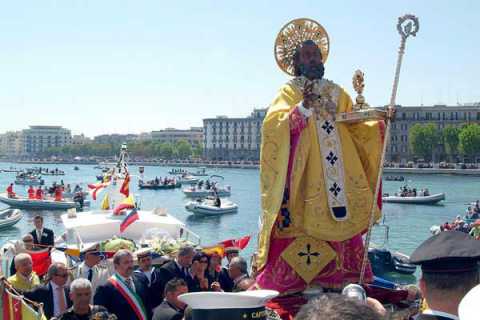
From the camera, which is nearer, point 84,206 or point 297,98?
point 297,98

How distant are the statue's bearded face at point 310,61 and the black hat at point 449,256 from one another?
5.54m

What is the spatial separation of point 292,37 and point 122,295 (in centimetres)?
422

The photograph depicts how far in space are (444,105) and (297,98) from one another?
124 m

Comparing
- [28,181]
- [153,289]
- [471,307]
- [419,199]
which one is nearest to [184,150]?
[28,181]

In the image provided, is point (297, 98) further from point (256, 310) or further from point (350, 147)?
point (256, 310)

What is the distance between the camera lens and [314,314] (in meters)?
2.01

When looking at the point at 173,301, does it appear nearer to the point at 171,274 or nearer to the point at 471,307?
the point at 171,274

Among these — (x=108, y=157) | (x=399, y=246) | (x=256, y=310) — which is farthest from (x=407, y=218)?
(x=108, y=157)

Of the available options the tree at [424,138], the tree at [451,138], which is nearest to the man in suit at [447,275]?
the tree at [451,138]

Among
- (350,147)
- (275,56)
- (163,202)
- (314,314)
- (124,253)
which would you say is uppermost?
(275,56)

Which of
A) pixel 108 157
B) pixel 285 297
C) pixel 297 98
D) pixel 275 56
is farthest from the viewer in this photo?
pixel 108 157

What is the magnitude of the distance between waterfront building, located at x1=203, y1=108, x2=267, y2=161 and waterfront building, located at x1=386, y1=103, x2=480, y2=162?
124 ft

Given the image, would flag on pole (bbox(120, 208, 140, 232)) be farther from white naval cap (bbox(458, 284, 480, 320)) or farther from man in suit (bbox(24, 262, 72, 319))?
white naval cap (bbox(458, 284, 480, 320))

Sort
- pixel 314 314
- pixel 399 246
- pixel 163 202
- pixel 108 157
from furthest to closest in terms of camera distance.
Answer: pixel 108 157 → pixel 163 202 → pixel 399 246 → pixel 314 314
